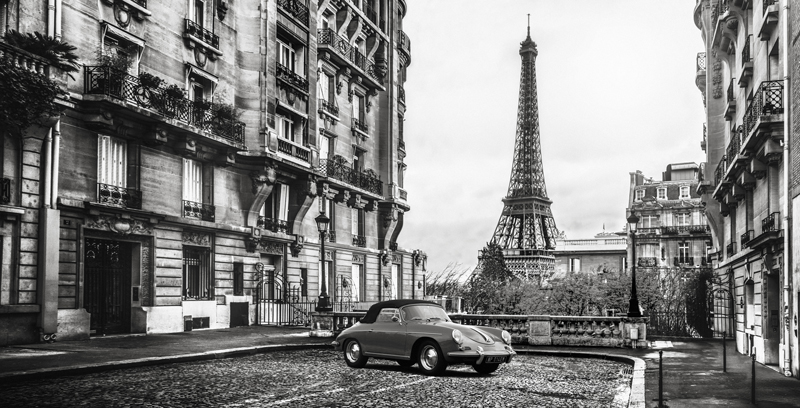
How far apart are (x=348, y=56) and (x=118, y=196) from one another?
829 inches

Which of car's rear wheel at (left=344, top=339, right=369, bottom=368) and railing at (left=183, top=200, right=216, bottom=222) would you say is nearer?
car's rear wheel at (left=344, top=339, right=369, bottom=368)

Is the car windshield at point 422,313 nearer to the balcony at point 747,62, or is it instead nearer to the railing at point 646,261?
the balcony at point 747,62

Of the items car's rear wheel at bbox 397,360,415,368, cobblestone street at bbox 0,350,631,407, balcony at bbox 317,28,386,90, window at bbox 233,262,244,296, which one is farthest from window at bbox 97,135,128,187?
balcony at bbox 317,28,386,90

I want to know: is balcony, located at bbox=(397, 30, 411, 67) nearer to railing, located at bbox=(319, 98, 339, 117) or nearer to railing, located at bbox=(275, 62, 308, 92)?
railing, located at bbox=(319, 98, 339, 117)

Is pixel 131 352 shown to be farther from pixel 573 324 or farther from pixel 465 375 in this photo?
pixel 573 324

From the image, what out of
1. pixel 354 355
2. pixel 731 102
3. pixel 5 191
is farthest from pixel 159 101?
pixel 731 102

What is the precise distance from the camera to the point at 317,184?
126ft

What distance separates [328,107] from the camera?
41438 millimetres

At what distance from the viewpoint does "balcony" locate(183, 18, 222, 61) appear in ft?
95.3

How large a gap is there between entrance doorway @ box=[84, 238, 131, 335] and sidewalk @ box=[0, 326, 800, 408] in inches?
44.2

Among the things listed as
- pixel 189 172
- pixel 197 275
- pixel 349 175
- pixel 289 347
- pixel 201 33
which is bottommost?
pixel 289 347

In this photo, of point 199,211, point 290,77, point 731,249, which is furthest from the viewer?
point 290,77

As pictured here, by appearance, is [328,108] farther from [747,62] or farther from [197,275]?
[747,62]

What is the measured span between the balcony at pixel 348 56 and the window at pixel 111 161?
16.2m
